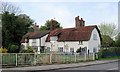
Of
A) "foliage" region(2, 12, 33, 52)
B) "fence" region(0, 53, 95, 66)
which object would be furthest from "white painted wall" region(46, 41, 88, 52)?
"fence" region(0, 53, 95, 66)

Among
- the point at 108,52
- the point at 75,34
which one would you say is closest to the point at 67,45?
the point at 75,34

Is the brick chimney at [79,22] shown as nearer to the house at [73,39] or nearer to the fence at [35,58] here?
the house at [73,39]

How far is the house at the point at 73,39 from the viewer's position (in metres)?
52.4

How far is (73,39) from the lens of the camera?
54219 millimetres

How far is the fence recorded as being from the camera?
23.4 metres

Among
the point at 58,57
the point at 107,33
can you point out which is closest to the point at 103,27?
the point at 107,33

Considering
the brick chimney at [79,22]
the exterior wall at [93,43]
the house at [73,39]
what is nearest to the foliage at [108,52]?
the house at [73,39]

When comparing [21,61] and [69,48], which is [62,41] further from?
[21,61]

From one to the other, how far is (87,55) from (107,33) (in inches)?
1649

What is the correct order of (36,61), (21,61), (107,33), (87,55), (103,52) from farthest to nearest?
(107,33), (103,52), (87,55), (36,61), (21,61)

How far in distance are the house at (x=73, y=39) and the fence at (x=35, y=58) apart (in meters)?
17.9

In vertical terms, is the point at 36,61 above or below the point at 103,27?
below

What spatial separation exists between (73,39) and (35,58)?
2879 cm

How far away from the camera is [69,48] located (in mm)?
55031
